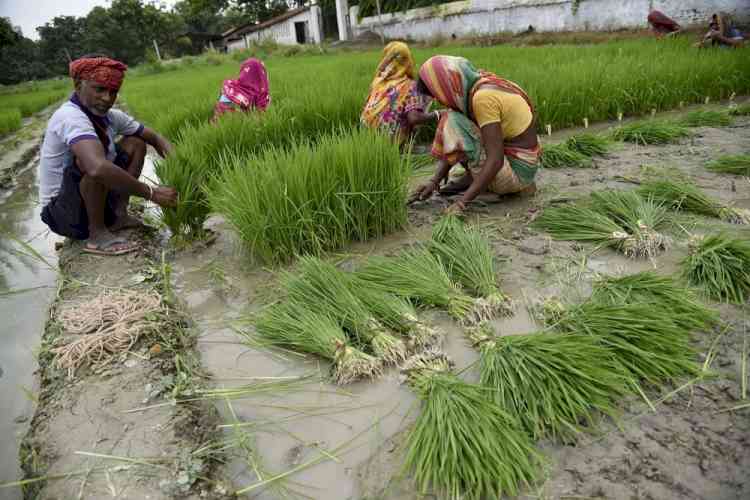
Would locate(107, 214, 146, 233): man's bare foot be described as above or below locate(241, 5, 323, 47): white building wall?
below

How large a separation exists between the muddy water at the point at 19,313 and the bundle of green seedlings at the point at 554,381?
153 cm

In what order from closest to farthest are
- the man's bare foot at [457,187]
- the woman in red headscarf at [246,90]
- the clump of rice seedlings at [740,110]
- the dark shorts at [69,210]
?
the dark shorts at [69,210] < the man's bare foot at [457,187] < the woman in red headscarf at [246,90] < the clump of rice seedlings at [740,110]

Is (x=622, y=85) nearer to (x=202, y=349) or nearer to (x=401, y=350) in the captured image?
(x=401, y=350)

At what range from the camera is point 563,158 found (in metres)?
3.69

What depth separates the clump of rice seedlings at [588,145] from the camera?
3811mm

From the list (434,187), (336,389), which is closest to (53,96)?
(434,187)

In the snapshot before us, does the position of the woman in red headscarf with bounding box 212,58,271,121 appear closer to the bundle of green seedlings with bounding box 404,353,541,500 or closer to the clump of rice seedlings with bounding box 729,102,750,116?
the bundle of green seedlings with bounding box 404,353,541,500

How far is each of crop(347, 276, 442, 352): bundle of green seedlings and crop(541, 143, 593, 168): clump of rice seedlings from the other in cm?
234

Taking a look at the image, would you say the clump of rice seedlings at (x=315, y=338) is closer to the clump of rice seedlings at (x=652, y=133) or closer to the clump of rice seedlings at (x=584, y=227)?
the clump of rice seedlings at (x=584, y=227)

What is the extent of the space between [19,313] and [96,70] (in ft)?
4.49

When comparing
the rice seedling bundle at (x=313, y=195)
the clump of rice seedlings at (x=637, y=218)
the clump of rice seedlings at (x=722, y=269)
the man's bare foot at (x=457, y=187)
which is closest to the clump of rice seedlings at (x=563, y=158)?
the man's bare foot at (x=457, y=187)

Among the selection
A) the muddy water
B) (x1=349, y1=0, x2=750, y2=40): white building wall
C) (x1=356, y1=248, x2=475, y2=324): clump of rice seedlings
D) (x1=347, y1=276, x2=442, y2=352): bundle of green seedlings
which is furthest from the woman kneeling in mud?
(x1=349, y1=0, x2=750, y2=40): white building wall

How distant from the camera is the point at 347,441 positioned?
1.40 metres

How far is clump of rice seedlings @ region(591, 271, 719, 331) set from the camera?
5.43 ft
